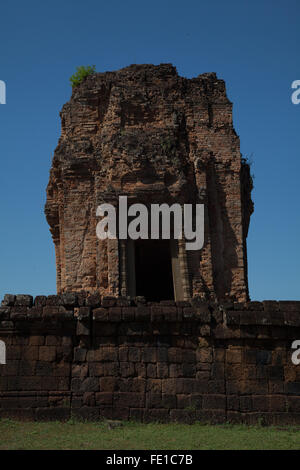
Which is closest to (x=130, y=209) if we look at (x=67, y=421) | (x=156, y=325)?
(x=156, y=325)

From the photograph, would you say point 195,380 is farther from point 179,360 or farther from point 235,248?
point 235,248

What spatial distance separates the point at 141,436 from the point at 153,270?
13.8 metres

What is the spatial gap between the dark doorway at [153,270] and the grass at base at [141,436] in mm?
10216

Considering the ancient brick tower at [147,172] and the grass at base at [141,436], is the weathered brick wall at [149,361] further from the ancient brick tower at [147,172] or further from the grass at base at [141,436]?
the ancient brick tower at [147,172]

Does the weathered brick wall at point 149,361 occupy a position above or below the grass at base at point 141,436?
above

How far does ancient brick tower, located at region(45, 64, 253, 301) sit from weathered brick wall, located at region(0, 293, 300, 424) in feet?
20.0

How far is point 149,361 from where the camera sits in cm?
888

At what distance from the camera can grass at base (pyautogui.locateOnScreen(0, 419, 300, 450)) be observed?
23.2 ft

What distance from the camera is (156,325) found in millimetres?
8984

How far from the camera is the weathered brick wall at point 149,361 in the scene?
868 centimetres

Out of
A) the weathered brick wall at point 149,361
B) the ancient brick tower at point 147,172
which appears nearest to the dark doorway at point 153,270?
the ancient brick tower at point 147,172

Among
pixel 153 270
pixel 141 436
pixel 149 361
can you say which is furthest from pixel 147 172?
pixel 141 436

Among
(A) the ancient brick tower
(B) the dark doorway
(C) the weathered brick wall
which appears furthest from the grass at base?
(B) the dark doorway
